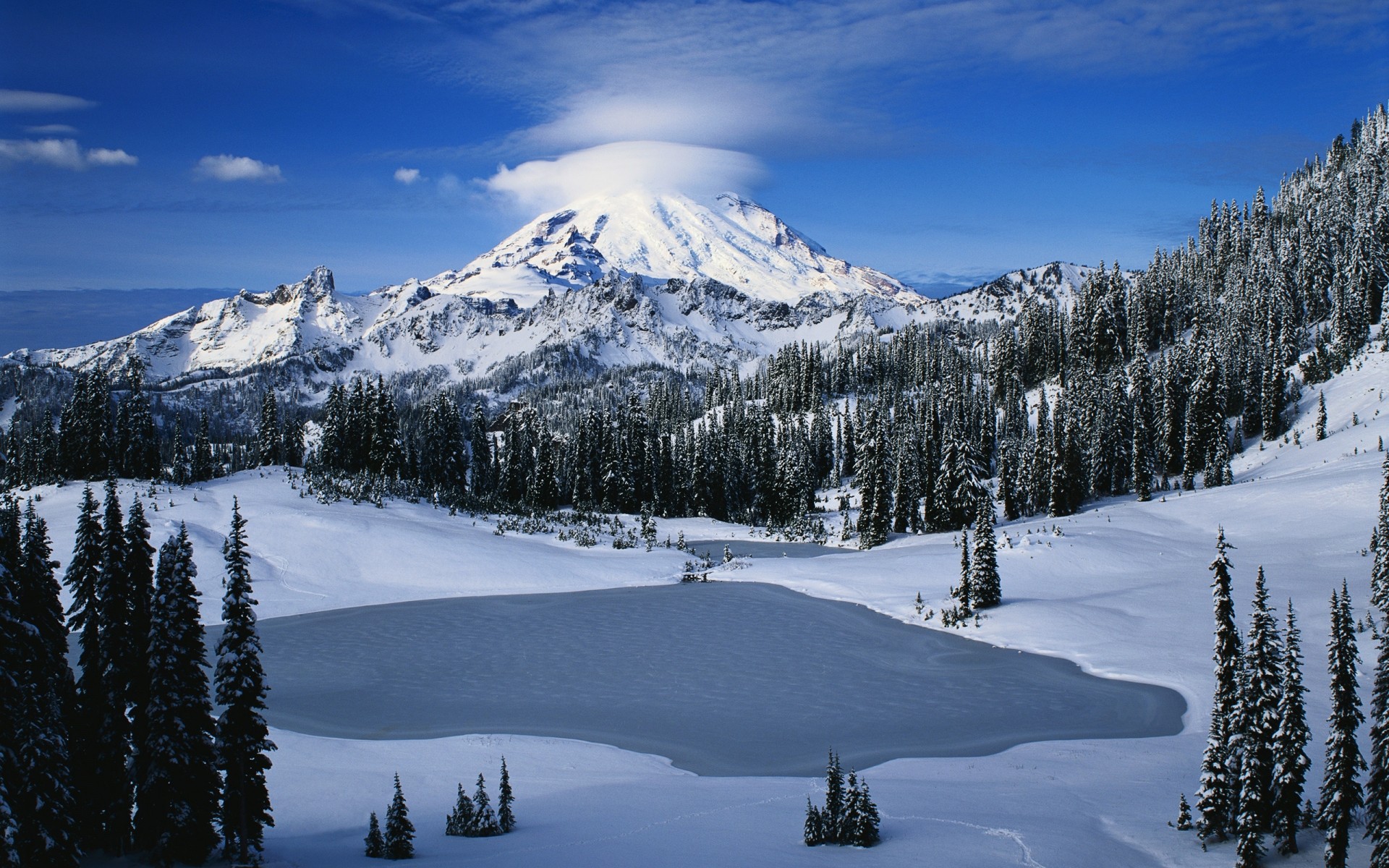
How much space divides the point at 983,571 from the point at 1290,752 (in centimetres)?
2607

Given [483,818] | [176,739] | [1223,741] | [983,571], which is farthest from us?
[983,571]

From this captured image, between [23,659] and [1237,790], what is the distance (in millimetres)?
26545

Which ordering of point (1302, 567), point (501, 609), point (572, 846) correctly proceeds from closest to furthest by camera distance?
point (572, 846)
point (1302, 567)
point (501, 609)

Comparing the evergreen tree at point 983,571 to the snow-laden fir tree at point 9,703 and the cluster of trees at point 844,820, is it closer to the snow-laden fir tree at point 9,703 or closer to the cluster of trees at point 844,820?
the cluster of trees at point 844,820

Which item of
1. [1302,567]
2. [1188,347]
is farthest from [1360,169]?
[1302,567]

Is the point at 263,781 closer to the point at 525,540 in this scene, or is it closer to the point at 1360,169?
the point at 525,540

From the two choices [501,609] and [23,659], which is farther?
[501,609]

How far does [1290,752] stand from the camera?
Answer: 17594 millimetres

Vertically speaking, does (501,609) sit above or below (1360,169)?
below

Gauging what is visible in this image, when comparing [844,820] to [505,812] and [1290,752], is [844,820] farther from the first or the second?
[1290,752]

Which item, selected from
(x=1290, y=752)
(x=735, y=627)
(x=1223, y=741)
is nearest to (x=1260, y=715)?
(x=1290, y=752)

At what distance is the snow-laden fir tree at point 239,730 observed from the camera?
62.4 ft

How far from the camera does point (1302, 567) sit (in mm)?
44062

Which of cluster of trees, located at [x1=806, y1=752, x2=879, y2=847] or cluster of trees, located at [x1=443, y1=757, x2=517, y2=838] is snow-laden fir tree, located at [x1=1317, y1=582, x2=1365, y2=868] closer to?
cluster of trees, located at [x1=806, y1=752, x2=879, y2=847]
